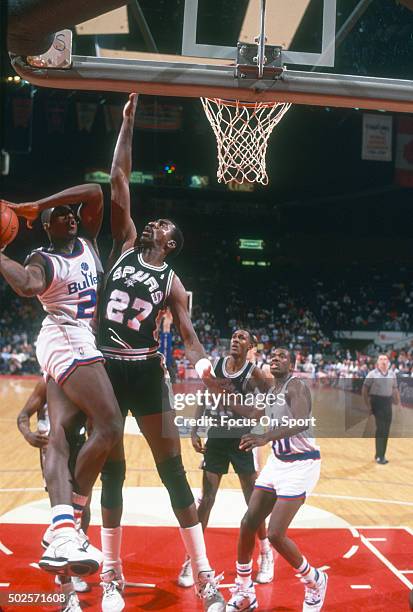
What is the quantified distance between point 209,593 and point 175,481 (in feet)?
2.38

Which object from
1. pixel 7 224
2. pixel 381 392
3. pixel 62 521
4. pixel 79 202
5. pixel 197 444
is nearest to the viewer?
pixel 62 521

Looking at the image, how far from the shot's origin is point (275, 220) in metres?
21.5

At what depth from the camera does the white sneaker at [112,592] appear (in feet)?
13.4

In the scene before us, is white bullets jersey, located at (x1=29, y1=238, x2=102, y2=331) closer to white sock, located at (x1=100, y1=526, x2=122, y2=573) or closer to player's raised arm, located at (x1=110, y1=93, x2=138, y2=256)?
player's raised arm, located at (x1=110, y1=93, x2=138, y2=256)

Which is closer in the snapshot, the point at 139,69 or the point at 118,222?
the point at 139,69

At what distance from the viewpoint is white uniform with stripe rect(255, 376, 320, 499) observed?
4.24 meters

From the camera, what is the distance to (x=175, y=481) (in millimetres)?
4012

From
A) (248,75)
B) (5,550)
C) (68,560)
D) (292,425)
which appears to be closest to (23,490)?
(5,550)

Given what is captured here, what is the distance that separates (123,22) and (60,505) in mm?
3437

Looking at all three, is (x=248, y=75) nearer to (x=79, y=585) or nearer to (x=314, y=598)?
(x=314, y=598)

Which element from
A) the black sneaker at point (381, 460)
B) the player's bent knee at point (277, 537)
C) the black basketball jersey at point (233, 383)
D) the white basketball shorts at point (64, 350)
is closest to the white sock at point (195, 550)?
the player's bent knee at point (277, 537)

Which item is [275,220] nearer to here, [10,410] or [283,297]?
[283,297]

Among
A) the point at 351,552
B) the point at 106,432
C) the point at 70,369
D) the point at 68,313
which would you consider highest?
the point at 68,313

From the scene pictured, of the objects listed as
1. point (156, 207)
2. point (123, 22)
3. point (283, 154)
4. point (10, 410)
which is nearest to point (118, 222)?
point (123, 22)
